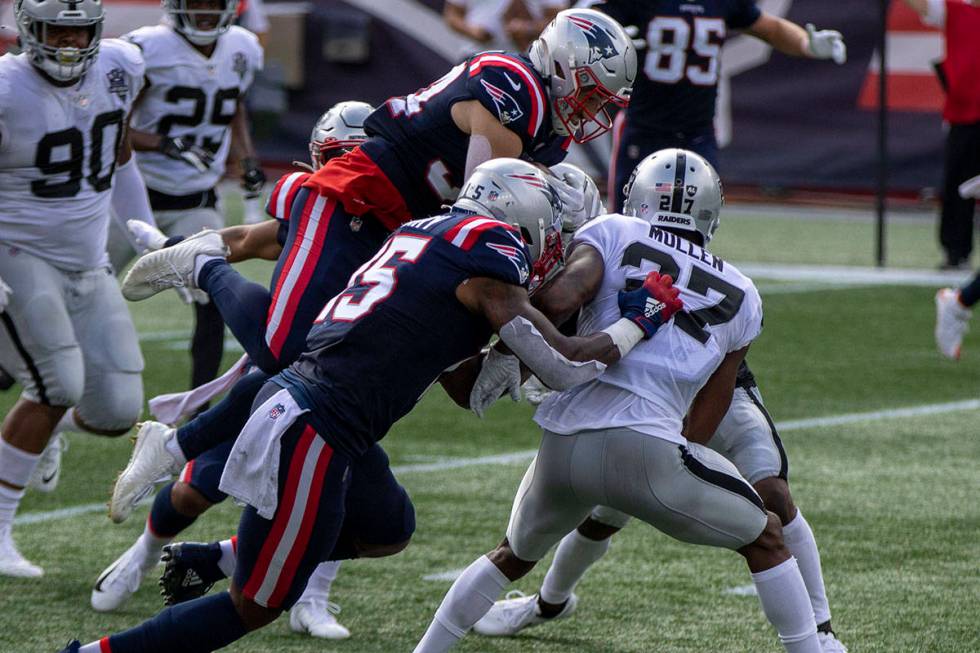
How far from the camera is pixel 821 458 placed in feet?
21.6

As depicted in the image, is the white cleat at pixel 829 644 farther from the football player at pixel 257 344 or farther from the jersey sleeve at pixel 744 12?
the jersey sleeve at pixel 744 12

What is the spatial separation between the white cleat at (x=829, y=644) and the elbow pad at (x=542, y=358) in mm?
984

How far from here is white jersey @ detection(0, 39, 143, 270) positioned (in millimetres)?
5027

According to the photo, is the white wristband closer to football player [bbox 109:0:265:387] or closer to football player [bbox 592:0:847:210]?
football player [bbox 109:0:265:387]

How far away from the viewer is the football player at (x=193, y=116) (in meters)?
6.79

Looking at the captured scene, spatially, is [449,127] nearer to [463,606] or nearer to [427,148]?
[427,148]

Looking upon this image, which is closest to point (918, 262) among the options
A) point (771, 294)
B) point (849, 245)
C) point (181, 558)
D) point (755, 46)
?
point (849, 245)

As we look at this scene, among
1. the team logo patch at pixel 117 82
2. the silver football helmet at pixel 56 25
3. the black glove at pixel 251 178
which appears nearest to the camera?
the silver football helmet at pixel 56 25

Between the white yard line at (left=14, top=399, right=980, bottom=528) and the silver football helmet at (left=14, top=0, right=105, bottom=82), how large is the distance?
60.5 inches

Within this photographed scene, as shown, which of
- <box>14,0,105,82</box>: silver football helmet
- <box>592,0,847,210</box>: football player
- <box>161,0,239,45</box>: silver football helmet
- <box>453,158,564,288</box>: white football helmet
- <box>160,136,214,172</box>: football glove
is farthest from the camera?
<box>592,0,847,210</box>: football player

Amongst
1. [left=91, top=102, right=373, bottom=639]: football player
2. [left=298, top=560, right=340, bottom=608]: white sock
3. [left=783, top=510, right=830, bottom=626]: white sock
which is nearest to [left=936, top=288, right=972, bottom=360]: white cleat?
[left=783, top=510, right=830, bottom=626]: white sock

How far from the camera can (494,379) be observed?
379 centimetres

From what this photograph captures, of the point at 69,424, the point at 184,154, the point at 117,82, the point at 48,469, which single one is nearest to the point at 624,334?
the point at 117,82

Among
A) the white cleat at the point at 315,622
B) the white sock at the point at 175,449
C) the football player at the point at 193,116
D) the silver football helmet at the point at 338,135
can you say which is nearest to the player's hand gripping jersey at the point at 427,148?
the silver football helmet at the point at 338,135
